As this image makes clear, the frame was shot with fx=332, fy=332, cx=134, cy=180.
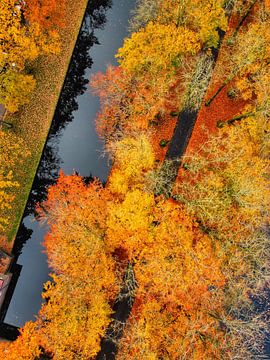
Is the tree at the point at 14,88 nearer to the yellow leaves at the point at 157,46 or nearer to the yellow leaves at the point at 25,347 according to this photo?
the yellow leaves at the point at 157,46

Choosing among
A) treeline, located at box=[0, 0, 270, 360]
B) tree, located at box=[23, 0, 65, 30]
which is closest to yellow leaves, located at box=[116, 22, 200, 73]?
treeline, located at box=[0, 0, 270, 360]

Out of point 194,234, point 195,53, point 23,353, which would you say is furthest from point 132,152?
point 23,353

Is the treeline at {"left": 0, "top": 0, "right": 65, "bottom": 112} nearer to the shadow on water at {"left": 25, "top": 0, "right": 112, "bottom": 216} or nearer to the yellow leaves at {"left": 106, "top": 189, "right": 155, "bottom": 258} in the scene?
the shadow on water at {"left": 25, "top": 0, "right": 112, "bottom": 216}

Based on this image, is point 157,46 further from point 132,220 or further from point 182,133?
point 132,220

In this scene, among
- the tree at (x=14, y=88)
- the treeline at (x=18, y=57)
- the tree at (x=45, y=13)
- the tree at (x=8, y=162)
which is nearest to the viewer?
the treeline at (x=18, y=57)

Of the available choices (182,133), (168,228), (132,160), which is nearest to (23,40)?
(132,160)

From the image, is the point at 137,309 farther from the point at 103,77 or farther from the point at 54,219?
the point at 103,77

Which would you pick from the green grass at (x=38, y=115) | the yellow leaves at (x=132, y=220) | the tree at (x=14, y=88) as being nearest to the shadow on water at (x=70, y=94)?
the green grass at (x=38, y=115)
